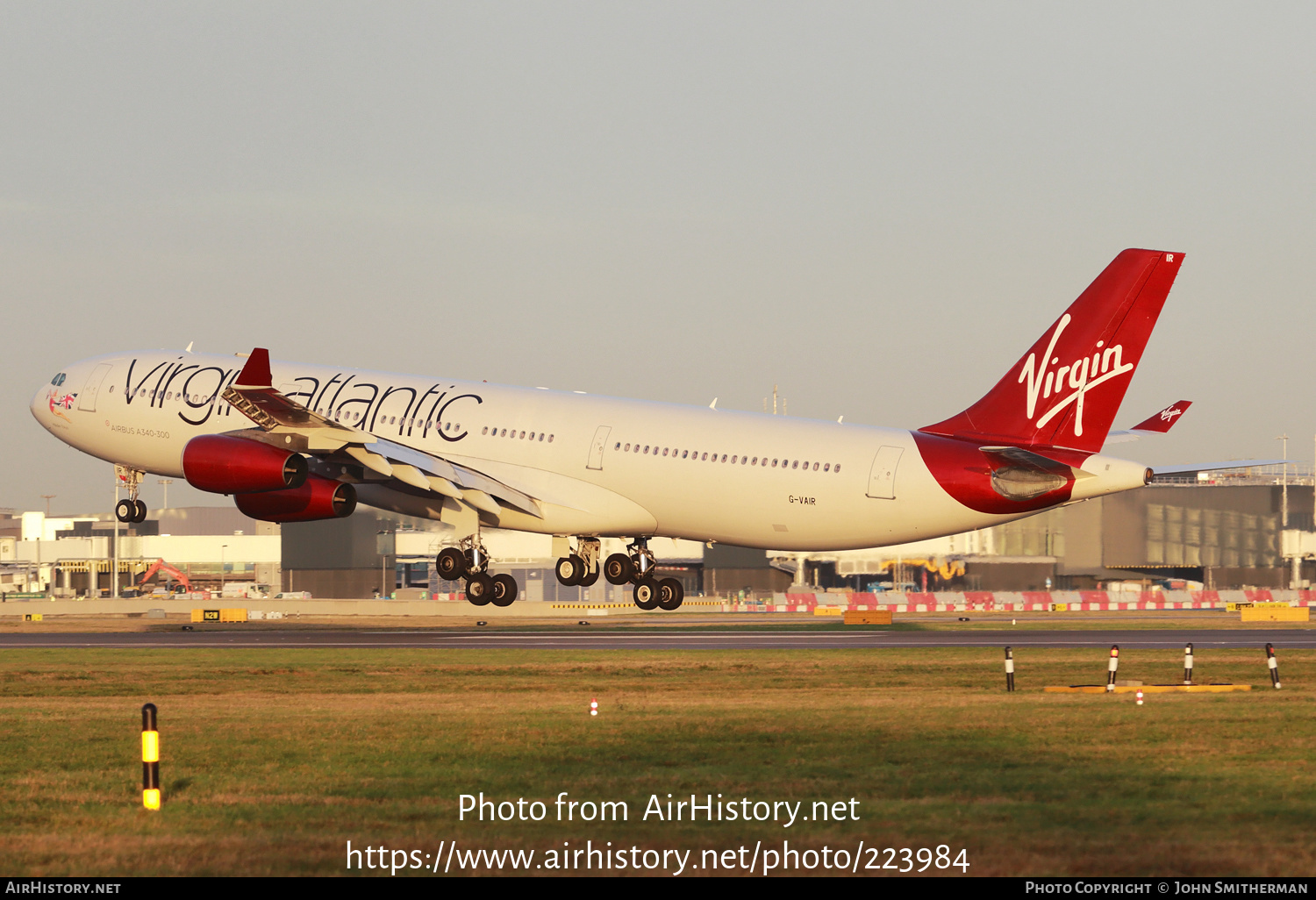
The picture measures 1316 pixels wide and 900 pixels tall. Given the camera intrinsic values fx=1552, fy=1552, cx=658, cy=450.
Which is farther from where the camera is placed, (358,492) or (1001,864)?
(358,492)

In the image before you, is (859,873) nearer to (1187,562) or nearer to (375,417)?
(375,417)

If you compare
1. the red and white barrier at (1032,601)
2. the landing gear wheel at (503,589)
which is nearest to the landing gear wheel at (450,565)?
the landing gear wheel at (503,589)

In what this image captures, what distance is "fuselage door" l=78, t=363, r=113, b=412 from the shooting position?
52938 mm

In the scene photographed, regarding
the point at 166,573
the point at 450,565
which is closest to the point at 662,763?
the point at 450,565

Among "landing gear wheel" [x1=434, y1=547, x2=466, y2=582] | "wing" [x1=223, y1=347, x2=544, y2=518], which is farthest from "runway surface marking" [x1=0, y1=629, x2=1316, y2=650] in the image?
"wing" [x1=223, y1=347, x2=544, y2=518]

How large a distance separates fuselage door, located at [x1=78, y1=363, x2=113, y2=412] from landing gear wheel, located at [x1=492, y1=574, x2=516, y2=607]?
1557 centimetres

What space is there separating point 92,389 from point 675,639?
2187 centimetres

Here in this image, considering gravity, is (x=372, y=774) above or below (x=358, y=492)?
below

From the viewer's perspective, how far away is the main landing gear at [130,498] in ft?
177

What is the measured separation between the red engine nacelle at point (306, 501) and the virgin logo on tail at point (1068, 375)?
20269 mm

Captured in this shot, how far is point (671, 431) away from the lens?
151ft

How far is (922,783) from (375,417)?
3302cm
